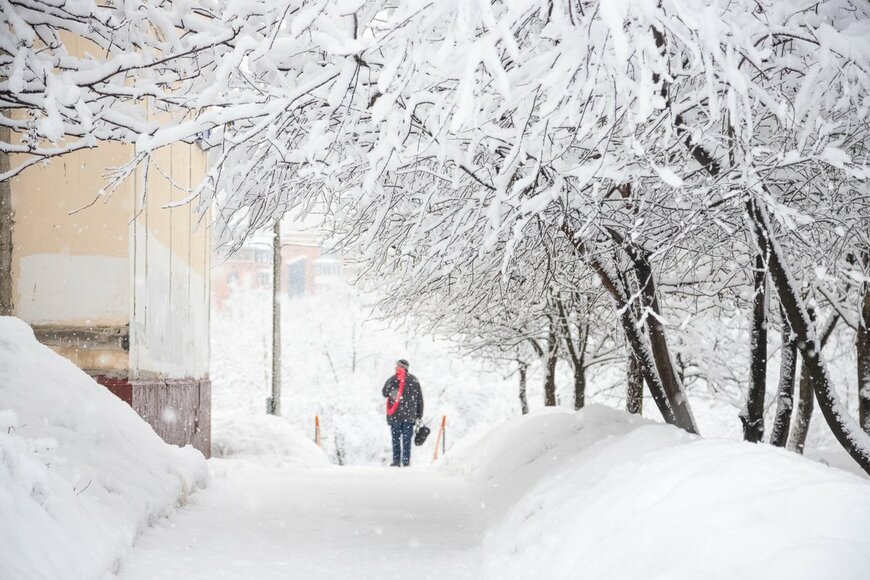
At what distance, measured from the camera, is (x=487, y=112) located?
442 cm

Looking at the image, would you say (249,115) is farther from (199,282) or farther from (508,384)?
(508,384)

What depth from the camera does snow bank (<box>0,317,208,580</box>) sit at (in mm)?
3713

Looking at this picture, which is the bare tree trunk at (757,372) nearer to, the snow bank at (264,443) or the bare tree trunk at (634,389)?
the bare tree trunk at (634,389)

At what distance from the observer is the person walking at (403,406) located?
1486 cm

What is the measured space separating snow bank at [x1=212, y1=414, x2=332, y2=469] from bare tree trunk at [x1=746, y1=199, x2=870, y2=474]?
841 cm

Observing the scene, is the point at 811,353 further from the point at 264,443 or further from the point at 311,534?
the point at 264,443

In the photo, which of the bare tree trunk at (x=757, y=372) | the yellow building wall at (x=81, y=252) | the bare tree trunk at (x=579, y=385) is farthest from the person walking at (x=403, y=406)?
the bare tree trunk at (x=757, y=372)

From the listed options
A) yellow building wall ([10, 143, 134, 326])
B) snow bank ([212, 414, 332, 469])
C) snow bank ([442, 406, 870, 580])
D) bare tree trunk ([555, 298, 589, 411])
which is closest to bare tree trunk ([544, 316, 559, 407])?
bare tree trunk ([555, 298, 589, 411])

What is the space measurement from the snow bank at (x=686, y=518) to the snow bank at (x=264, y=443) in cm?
787

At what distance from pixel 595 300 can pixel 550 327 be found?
5123mm

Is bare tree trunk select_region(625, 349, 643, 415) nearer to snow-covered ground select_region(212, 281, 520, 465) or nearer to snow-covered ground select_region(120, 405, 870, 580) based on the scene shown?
snow-covered ground select_region(120, 405, 870, 580)

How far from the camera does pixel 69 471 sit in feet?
17.6

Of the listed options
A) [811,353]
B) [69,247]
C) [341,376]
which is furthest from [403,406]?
[341,376]

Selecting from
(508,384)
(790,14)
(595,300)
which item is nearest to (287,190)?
(790,14)
